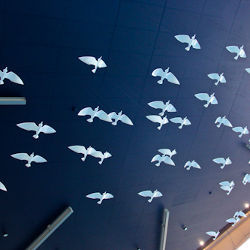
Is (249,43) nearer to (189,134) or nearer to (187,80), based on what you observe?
(187,80)

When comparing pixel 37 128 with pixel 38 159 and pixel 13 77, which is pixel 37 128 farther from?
Answer: pixel 13 77

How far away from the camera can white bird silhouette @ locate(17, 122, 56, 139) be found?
15.6 ft

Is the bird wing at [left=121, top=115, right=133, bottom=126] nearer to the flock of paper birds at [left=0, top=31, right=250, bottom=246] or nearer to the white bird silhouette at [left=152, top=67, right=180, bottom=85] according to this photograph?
the flock of paper birds at [left=0, top=31, right=250, bottom=246]

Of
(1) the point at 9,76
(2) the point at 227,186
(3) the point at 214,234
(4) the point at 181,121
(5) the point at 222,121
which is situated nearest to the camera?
(1) the point at 9,76

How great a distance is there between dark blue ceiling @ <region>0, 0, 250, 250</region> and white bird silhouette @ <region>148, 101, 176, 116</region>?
0.31ft

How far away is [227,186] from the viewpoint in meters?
7.67

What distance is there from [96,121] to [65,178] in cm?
117

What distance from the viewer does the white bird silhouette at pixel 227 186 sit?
754 centimetres

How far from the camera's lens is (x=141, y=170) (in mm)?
6316

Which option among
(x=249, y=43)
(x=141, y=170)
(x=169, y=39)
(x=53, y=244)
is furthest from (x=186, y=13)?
(x=53, y=244)

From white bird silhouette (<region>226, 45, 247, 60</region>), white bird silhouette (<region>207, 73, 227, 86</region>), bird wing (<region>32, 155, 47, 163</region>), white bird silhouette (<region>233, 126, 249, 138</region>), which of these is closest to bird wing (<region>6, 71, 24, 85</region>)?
bird wing (<region>32, 155, 47, 163</region>)

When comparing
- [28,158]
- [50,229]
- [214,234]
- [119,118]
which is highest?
[119,118]

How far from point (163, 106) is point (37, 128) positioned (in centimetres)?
200

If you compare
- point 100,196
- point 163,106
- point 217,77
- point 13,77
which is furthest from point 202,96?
point 13,77
